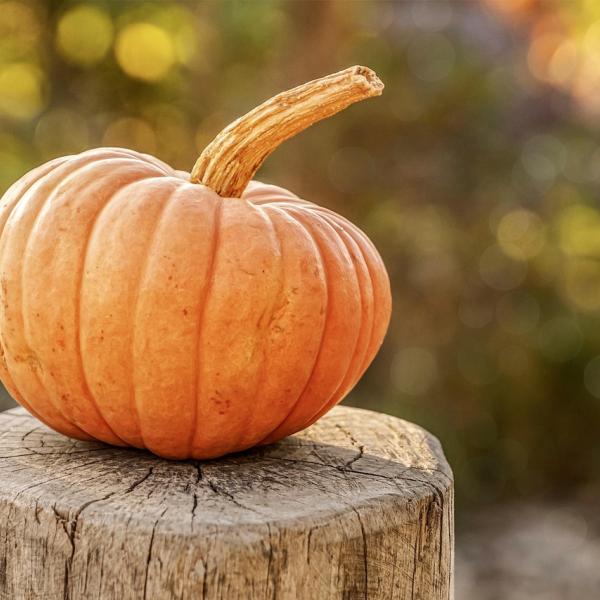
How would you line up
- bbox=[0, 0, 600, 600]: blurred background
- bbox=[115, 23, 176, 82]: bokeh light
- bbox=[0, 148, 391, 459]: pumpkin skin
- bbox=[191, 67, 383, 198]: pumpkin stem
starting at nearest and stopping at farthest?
1. bbox=[0, 148, 391, 459]: pumpkin skin
2. bbox=[191, 67, 383, 198]: pumpkin stem
3. bbox=[0, 0, 600, 600]: blurred background
4. bbox=[115, 23, 176, 82]: bokeh light

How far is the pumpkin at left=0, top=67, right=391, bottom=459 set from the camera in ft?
5.24

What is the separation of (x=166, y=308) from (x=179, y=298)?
0.10 feet

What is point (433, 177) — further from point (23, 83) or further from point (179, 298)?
point (179, 298)

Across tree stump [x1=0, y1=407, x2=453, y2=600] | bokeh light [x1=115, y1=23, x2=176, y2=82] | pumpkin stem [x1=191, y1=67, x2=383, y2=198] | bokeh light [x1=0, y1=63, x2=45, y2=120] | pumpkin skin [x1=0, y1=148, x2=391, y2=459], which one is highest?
bokeh light [x1=115, y1=23, x2=176, y2=82]

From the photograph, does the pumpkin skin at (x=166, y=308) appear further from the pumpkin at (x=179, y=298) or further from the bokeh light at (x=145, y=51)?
the bokeh light at (x=145, y=51)

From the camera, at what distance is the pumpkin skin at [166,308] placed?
160 cm

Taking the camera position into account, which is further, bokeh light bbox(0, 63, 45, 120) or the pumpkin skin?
bokeh light bbox(0, 63, 45, 120)

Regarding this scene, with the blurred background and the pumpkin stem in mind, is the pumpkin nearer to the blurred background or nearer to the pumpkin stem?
the pumpkin stem

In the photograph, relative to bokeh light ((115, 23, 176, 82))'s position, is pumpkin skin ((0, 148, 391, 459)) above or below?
below

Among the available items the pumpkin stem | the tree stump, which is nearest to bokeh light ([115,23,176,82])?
the pumpkin stem

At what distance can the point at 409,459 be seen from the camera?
1825 mm

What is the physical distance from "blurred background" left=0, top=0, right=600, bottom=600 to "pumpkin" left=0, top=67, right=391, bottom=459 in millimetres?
2892

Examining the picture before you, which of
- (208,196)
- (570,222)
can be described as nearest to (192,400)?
(208,196)

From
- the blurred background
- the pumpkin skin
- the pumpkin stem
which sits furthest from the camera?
the blurred background
